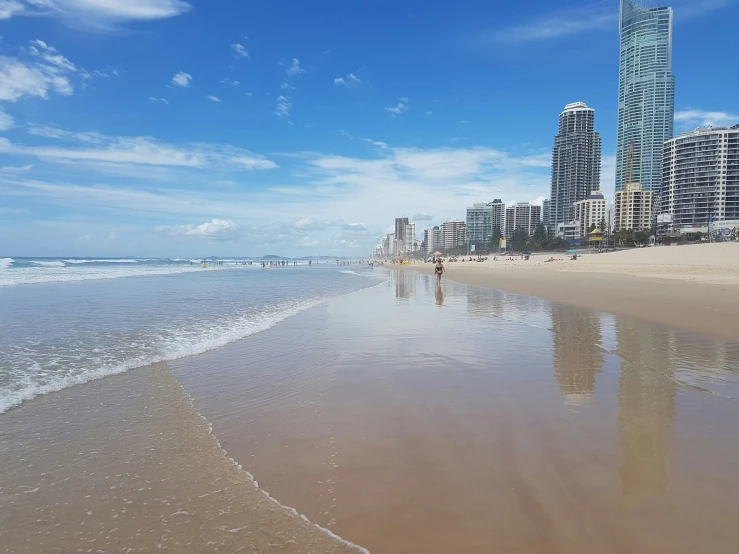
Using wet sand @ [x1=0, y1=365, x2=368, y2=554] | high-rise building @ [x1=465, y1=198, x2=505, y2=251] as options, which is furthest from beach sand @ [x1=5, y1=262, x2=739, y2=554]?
high-rise building @ [x1=465, y1=198, x2=505, y2=251]

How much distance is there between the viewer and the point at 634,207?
145000 mm

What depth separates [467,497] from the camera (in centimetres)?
316

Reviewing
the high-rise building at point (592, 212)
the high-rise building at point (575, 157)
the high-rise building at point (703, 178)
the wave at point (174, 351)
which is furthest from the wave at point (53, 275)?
the high-rise building at point (575, 157)

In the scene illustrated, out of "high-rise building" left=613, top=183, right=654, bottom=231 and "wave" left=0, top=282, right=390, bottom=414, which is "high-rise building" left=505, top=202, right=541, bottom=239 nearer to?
"high-rise building" left=613, top=183, right=654, bottom=231

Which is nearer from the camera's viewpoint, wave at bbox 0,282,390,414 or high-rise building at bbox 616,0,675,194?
wave at bbox 0,282,390,414

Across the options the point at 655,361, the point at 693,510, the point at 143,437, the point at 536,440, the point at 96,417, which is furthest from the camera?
the point at 655,361

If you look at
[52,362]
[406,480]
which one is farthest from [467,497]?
[52,362]

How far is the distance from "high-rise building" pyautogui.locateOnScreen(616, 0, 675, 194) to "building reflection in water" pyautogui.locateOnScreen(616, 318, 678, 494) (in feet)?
694

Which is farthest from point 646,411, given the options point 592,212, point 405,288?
point 592,212

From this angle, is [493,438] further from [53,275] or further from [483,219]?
[483,219]

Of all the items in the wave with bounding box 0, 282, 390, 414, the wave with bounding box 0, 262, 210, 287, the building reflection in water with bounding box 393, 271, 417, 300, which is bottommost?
the building reflection in water with bounding box 393, 271, 417, 300

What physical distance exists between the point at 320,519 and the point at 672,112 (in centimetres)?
24537

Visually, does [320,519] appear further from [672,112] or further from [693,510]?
[672,112]

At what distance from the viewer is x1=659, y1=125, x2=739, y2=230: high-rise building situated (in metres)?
116
